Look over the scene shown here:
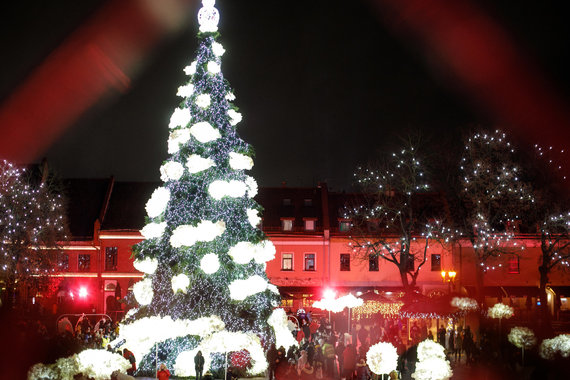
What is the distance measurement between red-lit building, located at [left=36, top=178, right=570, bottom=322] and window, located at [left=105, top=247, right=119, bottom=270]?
0.08m

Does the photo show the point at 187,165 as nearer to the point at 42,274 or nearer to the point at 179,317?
the point at 179,317

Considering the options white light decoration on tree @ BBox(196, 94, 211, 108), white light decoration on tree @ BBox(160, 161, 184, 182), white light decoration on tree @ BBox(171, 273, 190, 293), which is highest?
white light decoration on tree @ BBox(196, 94, 211, 108)

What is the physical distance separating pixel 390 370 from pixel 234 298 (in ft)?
17.9

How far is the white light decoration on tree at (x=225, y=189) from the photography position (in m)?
20.0

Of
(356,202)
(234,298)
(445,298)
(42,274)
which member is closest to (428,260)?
(356,202)

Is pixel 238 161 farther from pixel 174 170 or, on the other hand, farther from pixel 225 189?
pixel 174 170

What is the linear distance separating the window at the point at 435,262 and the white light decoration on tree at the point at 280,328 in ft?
95.1

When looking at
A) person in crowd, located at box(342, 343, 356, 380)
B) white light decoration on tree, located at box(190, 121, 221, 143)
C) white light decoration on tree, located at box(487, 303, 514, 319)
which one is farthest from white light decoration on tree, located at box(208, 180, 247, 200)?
white light decoration on tree, located at box(487, 303, 514, 319)

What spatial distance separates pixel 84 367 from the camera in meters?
14.9

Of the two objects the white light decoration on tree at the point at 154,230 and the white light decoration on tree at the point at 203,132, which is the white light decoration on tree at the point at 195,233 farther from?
the white light decoration on tree at the point at 203,132

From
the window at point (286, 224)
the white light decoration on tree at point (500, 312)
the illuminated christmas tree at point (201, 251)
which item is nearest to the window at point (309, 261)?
the window at point (286, 224)

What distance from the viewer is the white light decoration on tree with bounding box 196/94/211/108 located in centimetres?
2052

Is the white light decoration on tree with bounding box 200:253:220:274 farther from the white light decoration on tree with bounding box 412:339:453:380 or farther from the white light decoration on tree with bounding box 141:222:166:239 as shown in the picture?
the white light decoration on tree with bounding box 412:339:453:380

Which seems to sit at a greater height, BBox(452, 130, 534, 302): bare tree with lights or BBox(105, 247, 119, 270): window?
BBox(452, 130, 534, 302): bare tree with lights
